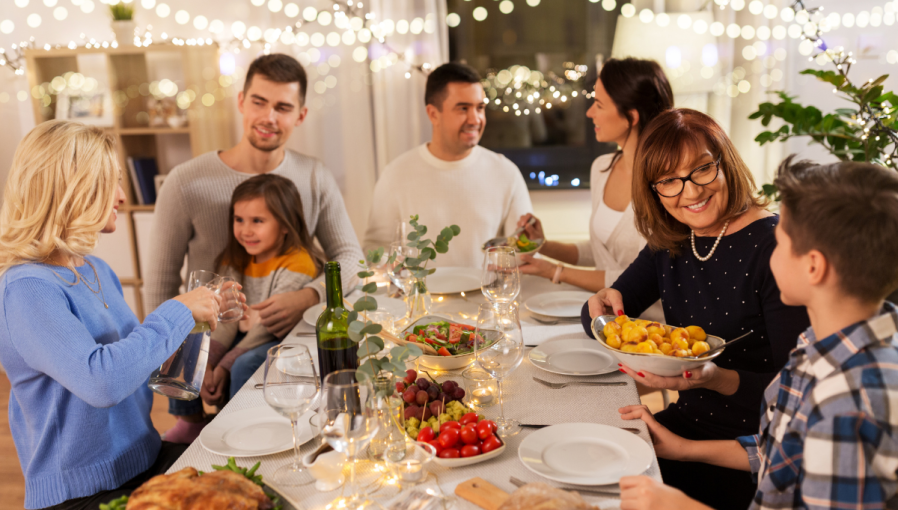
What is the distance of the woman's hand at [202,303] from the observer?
144cm

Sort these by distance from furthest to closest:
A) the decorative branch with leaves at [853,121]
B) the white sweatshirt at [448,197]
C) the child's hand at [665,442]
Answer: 1. the white sweatshirt at [448,197]
2. the decorative branch with leaves at [853,121]
3. the child's hand at [665,442]

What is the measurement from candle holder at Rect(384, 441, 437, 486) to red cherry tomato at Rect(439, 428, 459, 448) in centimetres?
3

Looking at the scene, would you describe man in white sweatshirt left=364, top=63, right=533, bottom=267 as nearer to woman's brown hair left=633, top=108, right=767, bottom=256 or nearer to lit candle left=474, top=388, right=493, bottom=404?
woman's brown hair left=633, top=108, right=767, bottom=256

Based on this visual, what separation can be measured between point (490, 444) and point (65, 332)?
0.84 metres

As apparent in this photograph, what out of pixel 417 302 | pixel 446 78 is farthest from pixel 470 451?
pixel 446 78

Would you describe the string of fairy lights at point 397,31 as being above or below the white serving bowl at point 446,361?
above

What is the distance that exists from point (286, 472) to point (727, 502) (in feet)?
3.18

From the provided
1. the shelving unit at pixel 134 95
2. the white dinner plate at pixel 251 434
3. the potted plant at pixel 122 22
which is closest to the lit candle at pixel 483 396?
the white dinner plate at pixel 251 434

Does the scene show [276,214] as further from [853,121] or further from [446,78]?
[853,121]

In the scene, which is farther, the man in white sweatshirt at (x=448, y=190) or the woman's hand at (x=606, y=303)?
the man in white sweatshirt at (x=448, y=190)

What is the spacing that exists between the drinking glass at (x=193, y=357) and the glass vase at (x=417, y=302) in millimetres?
481

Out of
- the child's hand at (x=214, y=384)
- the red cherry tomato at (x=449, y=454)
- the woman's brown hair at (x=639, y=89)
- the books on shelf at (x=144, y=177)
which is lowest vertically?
the child's hand at (x=214, y=384)

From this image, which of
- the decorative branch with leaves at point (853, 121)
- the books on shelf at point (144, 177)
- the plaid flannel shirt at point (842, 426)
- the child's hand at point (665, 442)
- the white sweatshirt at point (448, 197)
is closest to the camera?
the plaid flannel shirt at point (842, 426)

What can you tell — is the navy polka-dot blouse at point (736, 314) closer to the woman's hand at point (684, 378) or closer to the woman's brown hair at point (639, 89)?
the woman's hand at point (684, 378)
